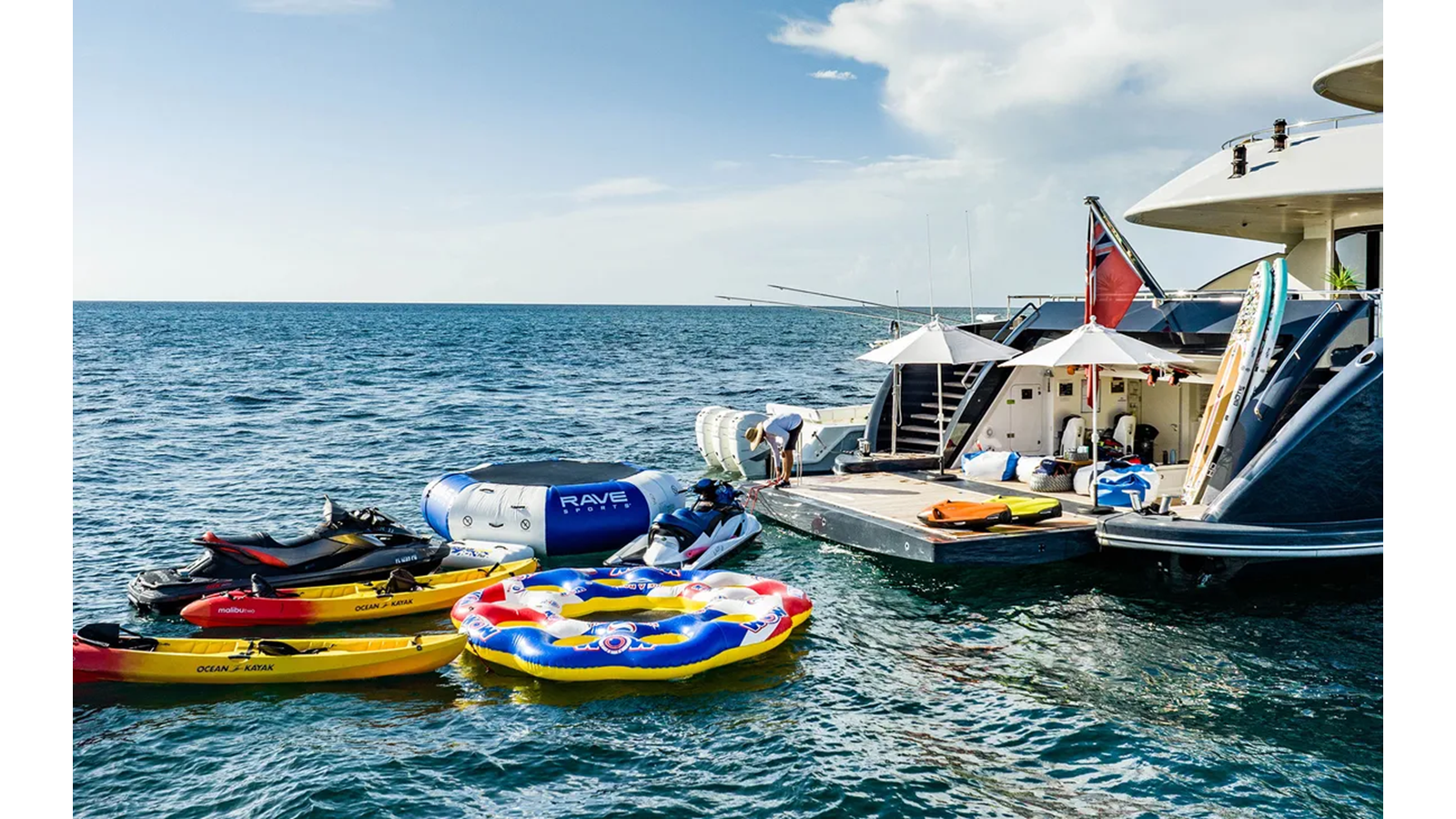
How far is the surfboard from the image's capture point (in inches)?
553

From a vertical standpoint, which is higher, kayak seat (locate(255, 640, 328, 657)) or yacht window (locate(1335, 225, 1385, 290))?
yacht window (locate(1335, 225, 1385, 290))

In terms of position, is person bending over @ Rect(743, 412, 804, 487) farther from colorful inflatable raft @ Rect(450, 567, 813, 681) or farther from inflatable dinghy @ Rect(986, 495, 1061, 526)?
colorful inflatable raft @ Rect(450, 567, 813, 681)

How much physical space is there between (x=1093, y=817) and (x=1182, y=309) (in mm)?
11672

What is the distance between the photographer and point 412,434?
106 ft

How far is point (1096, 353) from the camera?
15305mm

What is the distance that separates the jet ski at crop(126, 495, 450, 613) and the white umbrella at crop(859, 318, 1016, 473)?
8.16 m

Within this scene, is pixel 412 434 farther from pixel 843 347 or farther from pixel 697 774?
pixel 843 347

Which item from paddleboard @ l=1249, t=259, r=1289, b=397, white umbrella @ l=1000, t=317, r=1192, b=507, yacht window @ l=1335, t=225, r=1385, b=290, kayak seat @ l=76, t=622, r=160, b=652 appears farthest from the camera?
yacht window @ l=1335, t=225, r=1385, b=290

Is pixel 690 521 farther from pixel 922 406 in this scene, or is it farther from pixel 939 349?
pixel 922 406

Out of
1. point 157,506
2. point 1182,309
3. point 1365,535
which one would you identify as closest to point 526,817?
point 1365,535

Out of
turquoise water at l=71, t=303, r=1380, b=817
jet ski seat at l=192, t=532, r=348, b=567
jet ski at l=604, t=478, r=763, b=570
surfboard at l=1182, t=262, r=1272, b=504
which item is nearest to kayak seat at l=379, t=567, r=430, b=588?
turquoise water at l=71, t=303, r=1380, b=817

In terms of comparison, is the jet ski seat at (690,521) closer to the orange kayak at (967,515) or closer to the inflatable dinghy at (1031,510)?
the orange kayak at (967,515)
